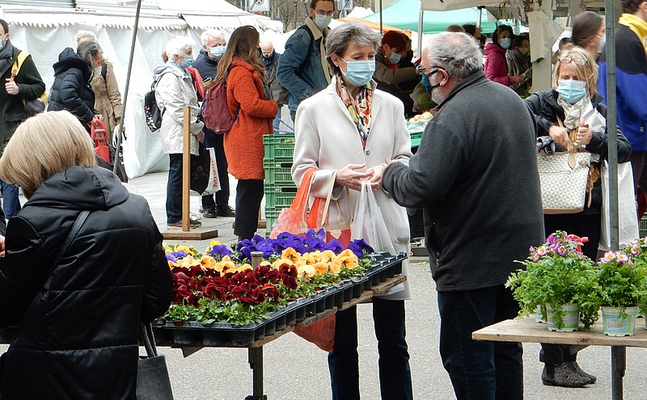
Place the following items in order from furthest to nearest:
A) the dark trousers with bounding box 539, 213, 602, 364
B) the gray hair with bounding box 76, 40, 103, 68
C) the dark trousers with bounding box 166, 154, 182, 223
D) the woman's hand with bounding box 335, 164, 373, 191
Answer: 1. the gray hair with bounding box 76, 40, 103, 68
2. the dark trousers with bounding box 166, 154, 182, 223
3. the dark trousers with bounding box 539, 213, 602, 364
4. the woman's hand with bounding box 335, 164, 373, 191

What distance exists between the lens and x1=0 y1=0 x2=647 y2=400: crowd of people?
11.6 feet

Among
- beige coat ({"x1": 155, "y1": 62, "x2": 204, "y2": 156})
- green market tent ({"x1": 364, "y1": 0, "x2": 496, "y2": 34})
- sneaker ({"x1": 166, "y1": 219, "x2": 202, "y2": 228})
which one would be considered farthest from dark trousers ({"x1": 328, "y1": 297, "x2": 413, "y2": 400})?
green market tent ({"x1": 364, "y1": 0, "x2": 496, "y2": 34})

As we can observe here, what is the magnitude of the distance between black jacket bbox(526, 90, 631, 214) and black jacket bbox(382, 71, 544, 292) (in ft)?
4.90

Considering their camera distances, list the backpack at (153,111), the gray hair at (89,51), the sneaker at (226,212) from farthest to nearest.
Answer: the sneaker at (226,212), the gray hair at (89,51), the backpack at (153,111)

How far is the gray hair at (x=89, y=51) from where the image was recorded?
1234 centimetres

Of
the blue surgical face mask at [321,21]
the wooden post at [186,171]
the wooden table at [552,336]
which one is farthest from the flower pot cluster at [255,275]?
the wooden post at [186,171]

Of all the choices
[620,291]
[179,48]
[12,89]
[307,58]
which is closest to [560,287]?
[620,291]

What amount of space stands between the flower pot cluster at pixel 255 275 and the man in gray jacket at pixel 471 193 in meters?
0.40

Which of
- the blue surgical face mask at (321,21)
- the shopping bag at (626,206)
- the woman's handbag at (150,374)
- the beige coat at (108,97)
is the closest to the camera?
the woman's handbag at (150,374)

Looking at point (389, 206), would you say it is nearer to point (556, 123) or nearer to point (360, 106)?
point (360, 106)

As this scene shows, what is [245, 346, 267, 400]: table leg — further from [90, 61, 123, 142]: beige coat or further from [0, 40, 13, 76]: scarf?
[90, 61, 123, 142]: beige coat

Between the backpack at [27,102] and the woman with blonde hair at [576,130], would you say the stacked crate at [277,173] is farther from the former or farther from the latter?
the woman with blonde hair at [576,130]

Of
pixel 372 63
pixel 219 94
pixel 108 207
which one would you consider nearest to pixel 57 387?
pixel 108 207

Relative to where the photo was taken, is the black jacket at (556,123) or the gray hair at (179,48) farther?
the gray hair at (179,48)
